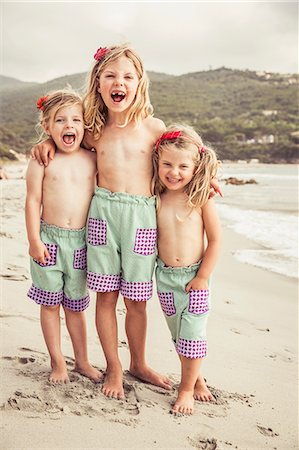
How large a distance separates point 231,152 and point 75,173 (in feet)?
144

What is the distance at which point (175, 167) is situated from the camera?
8.64 ft

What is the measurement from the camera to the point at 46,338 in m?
2.78

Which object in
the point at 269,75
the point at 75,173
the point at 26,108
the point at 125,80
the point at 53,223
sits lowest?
the point at 53,223

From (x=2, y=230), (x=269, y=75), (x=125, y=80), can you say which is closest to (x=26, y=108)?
(x=269, y=75)

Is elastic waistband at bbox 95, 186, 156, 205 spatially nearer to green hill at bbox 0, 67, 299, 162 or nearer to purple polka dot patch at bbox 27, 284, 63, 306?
purple polka dot patch at bbox 27, 284, 63, 306

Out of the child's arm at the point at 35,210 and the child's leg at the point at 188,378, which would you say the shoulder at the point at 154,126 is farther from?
the child's leg at the point at 188,378

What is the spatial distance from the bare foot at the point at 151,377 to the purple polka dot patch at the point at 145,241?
2.15 feet

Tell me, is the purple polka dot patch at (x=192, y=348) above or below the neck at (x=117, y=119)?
below

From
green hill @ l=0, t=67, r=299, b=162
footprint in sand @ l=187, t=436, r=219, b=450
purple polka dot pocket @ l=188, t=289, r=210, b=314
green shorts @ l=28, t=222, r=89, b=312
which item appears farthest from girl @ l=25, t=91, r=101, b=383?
green hill @ l=0, t=67, r=299, b=162

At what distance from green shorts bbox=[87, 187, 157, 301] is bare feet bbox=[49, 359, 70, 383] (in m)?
0.43

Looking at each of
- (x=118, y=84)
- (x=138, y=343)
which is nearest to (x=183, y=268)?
(x=138, y=343)

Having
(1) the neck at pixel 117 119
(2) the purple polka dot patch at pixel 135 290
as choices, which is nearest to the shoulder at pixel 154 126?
(1) the neck at pixel 117 119

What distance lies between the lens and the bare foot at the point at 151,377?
9.16 feet

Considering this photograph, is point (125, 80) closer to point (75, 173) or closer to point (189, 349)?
point (75, 173)
